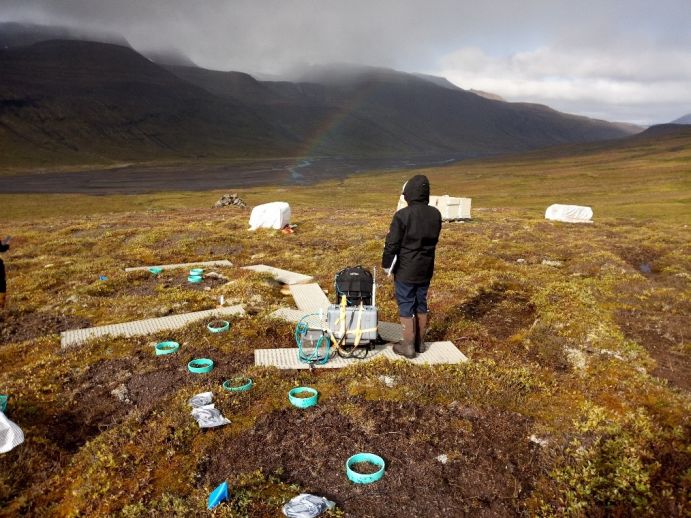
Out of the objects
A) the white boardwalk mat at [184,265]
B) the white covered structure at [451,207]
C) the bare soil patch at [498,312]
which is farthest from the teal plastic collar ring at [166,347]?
the white covered structure at [451,207]

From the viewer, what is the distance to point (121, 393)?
821cm

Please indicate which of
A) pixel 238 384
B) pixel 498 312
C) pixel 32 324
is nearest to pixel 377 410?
pixel 238 384

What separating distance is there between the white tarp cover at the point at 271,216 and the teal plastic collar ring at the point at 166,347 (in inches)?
813

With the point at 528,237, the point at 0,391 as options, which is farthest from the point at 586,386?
the point at 528,237

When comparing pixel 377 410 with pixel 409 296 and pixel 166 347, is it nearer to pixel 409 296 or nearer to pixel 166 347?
pixel 409 296

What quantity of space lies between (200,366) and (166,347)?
1422mm

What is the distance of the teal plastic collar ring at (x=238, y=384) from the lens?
25.6 ft

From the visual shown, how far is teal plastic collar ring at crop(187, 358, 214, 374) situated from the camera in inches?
350

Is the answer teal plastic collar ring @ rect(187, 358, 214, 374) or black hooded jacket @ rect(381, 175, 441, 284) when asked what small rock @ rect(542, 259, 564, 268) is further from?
teal plastic collar ring @ rect(187, 358, 214, 374)

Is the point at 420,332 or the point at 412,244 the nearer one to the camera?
the point at 412,244

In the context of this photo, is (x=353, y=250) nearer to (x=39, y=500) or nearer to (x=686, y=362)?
(x=686, y=362)

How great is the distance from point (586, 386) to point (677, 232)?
32.5 m

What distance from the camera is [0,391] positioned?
7977 millimetres

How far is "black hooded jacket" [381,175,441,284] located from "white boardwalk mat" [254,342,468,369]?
1644 mm
